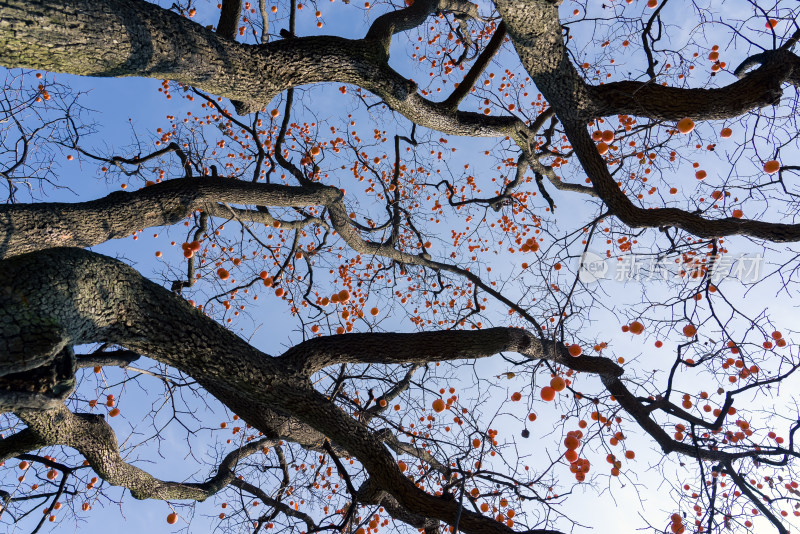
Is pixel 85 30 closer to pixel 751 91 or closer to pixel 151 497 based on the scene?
pixel 151 497

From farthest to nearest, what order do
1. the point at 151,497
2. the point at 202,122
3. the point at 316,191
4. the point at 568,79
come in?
the point at 202,122 < the point at 316,191 < the point at 151,497 < the point at 568,79

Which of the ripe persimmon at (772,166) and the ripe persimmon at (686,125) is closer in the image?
the ripe persimmon at (686,125)

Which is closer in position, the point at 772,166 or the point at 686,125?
the point at 686,125

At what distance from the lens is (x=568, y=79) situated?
3.34 m

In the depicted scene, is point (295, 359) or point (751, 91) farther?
point (751, 91)

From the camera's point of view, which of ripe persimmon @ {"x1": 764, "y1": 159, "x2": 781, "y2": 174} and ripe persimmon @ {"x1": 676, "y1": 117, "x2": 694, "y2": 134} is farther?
ripe persimmon @ {"x1": 764, "y1": 159, "x2": 781, "y2": 174}

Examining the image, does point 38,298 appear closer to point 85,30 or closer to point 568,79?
point 85,30

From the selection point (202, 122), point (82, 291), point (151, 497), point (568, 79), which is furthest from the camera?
point (202, 122)

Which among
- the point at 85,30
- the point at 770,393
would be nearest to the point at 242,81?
the point at 85,30

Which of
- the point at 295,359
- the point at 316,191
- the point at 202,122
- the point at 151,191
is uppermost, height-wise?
the point at 202,122

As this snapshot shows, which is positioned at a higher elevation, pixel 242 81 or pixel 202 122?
pixel 202 122

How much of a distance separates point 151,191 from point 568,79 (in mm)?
3217

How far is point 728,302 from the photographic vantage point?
3.45 metres

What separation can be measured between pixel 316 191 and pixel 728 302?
11.7 feet
